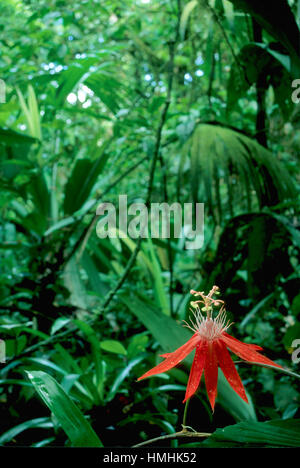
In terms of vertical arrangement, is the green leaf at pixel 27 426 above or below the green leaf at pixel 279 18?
below

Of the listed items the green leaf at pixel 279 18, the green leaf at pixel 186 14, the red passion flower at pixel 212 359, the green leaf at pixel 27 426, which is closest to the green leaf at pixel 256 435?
the red passion flower at pixel 212 359

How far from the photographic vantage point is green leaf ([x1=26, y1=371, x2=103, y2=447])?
0.81 ft

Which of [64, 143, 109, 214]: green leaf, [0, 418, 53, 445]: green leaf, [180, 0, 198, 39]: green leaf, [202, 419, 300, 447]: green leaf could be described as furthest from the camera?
[64, 143, 109, 214]: green leaf

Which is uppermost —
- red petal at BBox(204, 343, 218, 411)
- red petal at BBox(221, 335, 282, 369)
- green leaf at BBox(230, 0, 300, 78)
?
green leaf at BBox(230, 0, 300, 78)

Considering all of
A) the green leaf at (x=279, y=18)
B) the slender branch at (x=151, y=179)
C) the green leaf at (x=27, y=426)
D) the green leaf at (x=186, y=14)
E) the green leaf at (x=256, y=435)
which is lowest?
the green leaf at (x=27, y=426)

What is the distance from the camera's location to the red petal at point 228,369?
0.25m

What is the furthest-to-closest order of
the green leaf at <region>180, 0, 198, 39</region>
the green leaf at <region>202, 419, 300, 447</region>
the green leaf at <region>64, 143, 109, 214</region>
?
the green leaf at <region>64, 143, 109, 214</region>, the green leaf at <region>180, 0, 198, 39</region>, the green leaf at <region>202, 419, 300, 447</region>

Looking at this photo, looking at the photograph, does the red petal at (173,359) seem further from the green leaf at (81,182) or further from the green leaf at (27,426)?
the green leaf at (81,182)

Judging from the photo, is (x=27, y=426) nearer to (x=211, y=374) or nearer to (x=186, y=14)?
(x=211, y=374)

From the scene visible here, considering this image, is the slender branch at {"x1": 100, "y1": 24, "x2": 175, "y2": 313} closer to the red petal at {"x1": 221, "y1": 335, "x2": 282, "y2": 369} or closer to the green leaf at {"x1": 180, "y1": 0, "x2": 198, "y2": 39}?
the green leaf at {"x1": 180, "y1": 0, "x2": 198, "y2": 39}

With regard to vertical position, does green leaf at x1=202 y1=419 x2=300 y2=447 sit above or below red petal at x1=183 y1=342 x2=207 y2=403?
below

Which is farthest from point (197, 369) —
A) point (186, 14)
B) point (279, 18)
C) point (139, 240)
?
point (186, 14)

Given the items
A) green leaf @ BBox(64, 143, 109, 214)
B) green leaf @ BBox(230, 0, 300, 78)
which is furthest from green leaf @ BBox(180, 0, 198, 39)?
green leaf @ BBox(64, 143, 109, 214)

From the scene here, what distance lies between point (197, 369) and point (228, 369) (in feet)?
0.06
